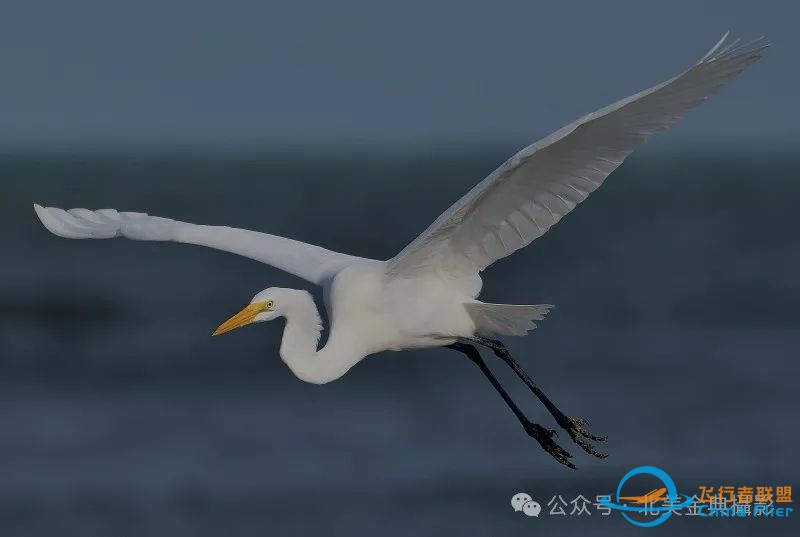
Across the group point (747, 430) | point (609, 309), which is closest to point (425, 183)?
point (609, 309)

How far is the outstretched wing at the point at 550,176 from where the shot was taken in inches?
373

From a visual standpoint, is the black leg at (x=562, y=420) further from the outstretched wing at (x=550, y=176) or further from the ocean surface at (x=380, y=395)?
the ocean surface at (x=380, y=395)

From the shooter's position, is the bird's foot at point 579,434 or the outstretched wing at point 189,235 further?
the outstretched wing at point 189,235

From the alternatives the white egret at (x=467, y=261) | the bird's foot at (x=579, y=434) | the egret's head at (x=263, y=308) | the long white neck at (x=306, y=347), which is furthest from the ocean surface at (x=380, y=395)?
the egret's head at (x=263, y=308)

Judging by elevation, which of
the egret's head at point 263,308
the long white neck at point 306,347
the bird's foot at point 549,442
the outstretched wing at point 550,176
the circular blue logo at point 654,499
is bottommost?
the circular blue logo at point 654,499

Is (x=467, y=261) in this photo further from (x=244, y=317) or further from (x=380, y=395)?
(x=380, y=395)

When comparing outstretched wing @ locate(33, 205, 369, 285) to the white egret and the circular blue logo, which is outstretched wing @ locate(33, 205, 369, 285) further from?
the circular blue logo

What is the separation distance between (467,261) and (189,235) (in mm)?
2466

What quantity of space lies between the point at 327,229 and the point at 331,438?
1708 centimetres

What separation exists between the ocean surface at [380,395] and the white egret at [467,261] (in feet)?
16.0

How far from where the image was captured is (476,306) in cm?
1123

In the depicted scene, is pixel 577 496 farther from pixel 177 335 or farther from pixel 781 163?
pixel 781 163

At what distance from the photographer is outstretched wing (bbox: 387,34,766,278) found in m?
9.47

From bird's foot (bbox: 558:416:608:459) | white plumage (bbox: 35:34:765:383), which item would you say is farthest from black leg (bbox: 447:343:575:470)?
white plumage (bbox: 35:34:765:383)
